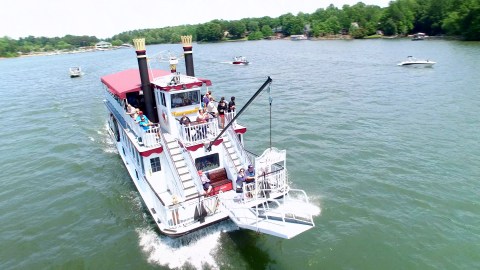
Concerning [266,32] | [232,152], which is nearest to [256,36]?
[266,32]

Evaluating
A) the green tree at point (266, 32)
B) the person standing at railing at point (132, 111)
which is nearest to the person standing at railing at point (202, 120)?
the person standing at railing at point (132, 111)

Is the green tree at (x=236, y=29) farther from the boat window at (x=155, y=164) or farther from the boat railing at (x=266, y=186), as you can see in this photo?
the boat railing at (x=266, y=186)

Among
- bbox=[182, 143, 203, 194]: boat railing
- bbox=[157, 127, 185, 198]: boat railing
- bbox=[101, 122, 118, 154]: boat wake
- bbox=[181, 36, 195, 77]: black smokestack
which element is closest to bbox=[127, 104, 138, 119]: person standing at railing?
bbox=[157, 127, 185, 198]: boat railing

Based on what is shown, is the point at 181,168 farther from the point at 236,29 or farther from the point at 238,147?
the point at 236,29

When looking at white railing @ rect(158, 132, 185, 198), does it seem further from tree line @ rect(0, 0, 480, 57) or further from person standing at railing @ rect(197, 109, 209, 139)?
tree line @ rect(0, 0, 480, 57)

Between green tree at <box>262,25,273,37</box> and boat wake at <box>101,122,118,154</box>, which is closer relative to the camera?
boat wake at <box>101,122,118,154</box>

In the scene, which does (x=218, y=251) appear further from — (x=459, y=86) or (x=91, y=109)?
(x=459, y=86)

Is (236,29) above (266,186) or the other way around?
above
